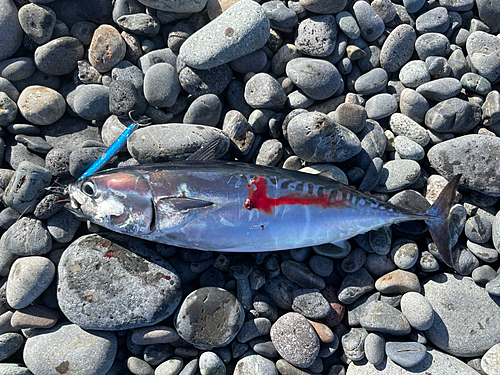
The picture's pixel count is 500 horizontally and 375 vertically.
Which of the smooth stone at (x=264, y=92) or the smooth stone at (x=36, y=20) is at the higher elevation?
the smooth stone at (x=36, y=20)

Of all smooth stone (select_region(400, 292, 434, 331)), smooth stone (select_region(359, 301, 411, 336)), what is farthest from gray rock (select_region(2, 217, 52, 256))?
smooth stone (select_region(400, 292, 434, 331))

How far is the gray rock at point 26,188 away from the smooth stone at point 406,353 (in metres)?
4.58

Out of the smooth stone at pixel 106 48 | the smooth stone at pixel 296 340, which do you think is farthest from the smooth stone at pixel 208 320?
the smooth stone at pixel 106 48

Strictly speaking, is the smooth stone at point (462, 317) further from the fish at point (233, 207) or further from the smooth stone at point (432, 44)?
the smooth stone at point (432, 44)

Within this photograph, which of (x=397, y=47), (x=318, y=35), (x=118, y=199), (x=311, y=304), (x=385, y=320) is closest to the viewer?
(x=118, y=199)

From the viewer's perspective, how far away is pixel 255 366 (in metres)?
3.76

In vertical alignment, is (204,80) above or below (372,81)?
above

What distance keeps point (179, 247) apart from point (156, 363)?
1.38 m

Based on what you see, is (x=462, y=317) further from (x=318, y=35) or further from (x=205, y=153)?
(x=318, y=35)

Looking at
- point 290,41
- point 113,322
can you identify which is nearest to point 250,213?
point 113,322

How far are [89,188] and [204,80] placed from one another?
6.51ft

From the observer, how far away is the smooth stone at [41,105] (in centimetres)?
412

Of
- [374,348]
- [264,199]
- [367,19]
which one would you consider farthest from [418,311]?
[367,19]

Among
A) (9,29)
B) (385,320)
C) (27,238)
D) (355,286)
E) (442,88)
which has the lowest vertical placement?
(385,320)
